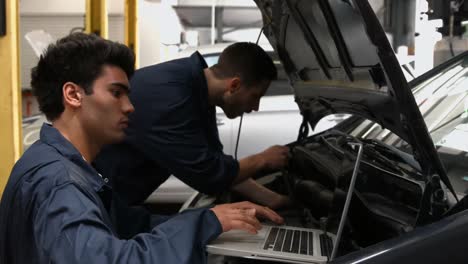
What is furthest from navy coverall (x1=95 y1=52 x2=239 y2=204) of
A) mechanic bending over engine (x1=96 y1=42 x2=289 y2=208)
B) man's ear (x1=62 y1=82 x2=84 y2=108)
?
man's ear (x1=62 y1=82 x2=84 y2=108)

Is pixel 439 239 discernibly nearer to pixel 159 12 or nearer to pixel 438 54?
pixel 438 54

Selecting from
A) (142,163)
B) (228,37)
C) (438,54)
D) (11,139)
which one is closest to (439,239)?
(142,163)

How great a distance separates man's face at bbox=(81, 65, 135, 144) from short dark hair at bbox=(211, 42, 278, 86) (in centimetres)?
81

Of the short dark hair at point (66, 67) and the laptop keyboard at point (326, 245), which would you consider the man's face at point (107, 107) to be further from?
the laptop keyboard at point (326, 245)

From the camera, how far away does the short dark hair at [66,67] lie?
1348 millimetres

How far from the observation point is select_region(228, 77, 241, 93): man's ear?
84.7 inches

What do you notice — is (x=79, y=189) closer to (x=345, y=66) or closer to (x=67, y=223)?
(x=67, y=223)

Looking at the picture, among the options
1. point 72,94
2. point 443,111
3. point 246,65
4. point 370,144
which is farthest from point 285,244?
point 246,65

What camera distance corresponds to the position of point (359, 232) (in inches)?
55.6

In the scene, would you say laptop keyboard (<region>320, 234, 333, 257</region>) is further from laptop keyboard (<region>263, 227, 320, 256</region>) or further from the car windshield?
the car windshield

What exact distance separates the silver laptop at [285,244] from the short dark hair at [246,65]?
78cm

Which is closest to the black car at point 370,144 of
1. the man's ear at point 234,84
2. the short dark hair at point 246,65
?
the short dark hair at point 246,65

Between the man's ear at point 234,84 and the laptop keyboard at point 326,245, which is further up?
the man's ear at point 234,84

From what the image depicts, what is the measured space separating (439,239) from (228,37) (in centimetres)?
851
